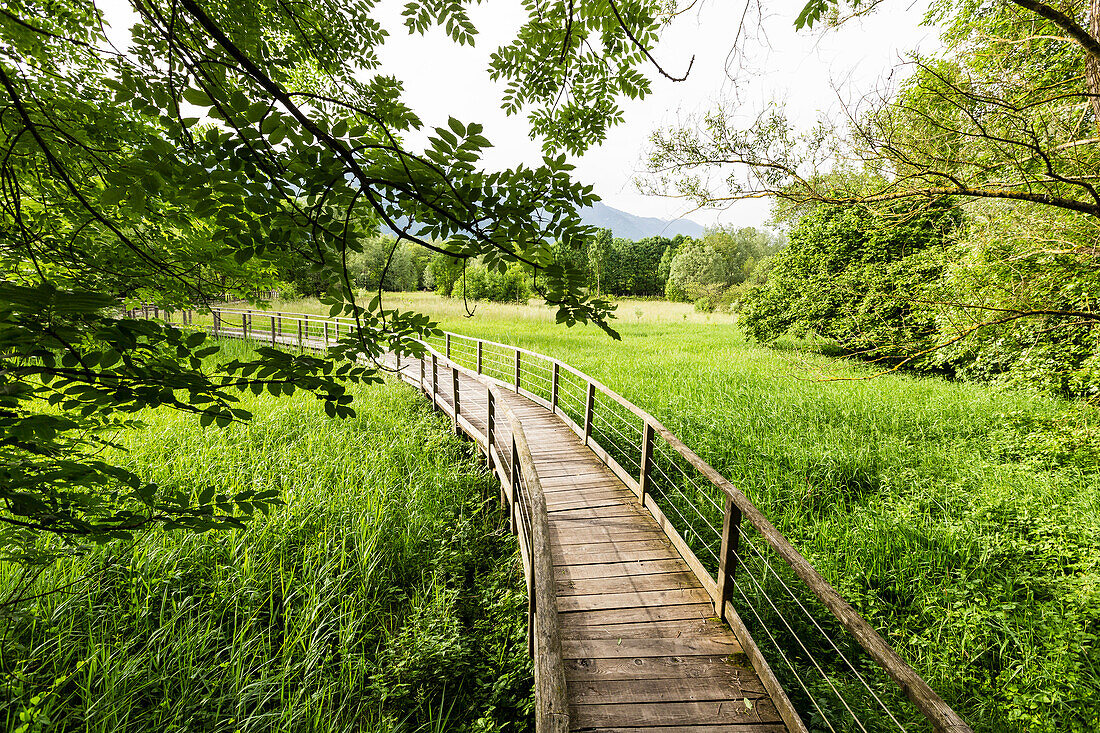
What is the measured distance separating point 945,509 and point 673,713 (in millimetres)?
4684

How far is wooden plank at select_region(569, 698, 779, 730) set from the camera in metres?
2.42

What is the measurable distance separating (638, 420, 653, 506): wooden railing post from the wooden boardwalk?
0.19 metres

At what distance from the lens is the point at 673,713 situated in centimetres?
247

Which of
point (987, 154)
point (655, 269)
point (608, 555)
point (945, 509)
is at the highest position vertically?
point (655, 269)

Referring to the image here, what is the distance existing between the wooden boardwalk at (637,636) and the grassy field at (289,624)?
70 centimetres

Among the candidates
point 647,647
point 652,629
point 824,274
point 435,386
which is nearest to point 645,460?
point 652,629

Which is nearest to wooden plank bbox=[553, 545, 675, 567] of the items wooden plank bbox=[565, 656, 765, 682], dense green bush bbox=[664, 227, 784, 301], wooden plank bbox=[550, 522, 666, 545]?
wooden plank bbox=[550, 522, 666, 545]

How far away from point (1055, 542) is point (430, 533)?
646 centimetres

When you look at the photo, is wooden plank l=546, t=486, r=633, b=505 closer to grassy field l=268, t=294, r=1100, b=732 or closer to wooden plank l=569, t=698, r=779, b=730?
grassy field l=268, t=294, r=1100, b=732

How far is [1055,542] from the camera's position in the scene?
4098 millimetres

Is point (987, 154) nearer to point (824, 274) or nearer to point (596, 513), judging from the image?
point (596, 513)

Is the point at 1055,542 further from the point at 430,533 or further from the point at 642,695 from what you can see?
the point at 430,533

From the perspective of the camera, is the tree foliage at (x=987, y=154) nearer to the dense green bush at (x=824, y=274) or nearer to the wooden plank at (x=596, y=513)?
the wooden plank at (x=596, y=513)

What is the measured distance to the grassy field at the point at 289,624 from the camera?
9.25ft
